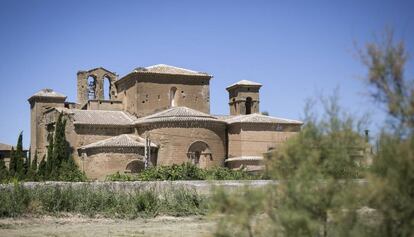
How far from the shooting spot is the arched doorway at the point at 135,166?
28.9m

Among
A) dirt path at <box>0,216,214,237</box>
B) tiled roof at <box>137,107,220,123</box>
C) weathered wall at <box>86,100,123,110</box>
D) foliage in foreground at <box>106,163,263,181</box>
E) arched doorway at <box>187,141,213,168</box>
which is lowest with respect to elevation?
dirt path at <box>0,216,214,237</box>

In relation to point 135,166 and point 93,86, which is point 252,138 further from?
point 93,86

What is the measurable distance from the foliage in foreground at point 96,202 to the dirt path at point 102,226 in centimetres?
62

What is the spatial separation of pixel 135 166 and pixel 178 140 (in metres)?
2.82

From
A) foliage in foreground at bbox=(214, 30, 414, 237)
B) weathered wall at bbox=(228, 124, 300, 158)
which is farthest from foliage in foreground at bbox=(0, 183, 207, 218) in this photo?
weathered wall at bbox=(228, 124, 300, 158)

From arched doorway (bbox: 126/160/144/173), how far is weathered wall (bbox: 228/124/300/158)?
5724mm

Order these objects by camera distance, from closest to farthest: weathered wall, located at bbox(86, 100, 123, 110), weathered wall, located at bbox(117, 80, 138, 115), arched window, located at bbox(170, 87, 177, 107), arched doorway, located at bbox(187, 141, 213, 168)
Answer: arched doorway, located at bbox(187, 141, 213, 168)
weathered wall, located at bbox(117, 80, 138, 115)
arched window, located at bbox(170, 87, 177, 107)
weathered wall, located at bbox(86, 100, 123, 110)

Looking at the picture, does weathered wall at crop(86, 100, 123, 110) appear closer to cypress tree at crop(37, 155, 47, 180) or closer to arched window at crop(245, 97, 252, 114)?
cypress tree at crop(37, 155, 47, 180)

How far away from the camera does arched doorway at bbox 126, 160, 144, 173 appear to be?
28.9m

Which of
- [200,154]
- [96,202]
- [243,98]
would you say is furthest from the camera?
[243,98]

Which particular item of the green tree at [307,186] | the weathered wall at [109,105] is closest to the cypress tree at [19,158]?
the weathered wall at [109,105]

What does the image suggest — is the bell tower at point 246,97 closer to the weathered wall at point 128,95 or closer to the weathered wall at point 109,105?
the weathered wall at point 128,95

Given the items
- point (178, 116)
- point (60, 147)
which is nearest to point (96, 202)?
point (178, 116)

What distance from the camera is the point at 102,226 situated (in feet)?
48.0
